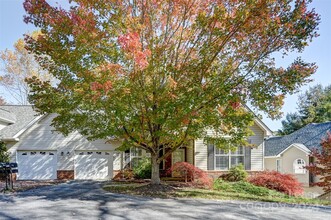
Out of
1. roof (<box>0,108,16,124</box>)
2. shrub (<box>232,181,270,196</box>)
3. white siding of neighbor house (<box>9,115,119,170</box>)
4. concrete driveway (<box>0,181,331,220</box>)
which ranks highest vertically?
roof (<box>0,108,16,124</box>)

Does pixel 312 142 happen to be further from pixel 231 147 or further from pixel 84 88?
pixel 84 88

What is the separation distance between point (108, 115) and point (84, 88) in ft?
5.14

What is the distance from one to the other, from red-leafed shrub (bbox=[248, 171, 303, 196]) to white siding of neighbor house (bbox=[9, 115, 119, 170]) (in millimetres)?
9183

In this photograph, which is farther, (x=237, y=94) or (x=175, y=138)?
(x=175, y=138)

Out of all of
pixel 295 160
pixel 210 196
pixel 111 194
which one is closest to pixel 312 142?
pixel 295 160

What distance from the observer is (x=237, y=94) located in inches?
438

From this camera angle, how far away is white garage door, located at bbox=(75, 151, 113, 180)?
1944 cm

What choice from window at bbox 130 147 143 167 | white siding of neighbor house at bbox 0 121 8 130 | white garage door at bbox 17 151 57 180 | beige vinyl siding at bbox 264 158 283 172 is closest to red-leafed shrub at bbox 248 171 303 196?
window at bbox 130 147 143 167

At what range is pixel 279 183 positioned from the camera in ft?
51.3

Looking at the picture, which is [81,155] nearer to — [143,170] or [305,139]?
[143,170]

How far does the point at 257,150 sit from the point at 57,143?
13.0 metres

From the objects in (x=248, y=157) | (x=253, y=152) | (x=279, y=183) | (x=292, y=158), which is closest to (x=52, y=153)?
(x=248, y=157)

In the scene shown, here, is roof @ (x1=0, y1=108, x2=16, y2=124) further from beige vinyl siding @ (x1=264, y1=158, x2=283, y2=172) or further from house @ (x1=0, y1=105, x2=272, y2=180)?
beige vinyl siding @ (x1=264, y1=158, x2=283, y2=172)

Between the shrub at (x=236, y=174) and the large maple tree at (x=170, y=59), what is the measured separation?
6601 mm
